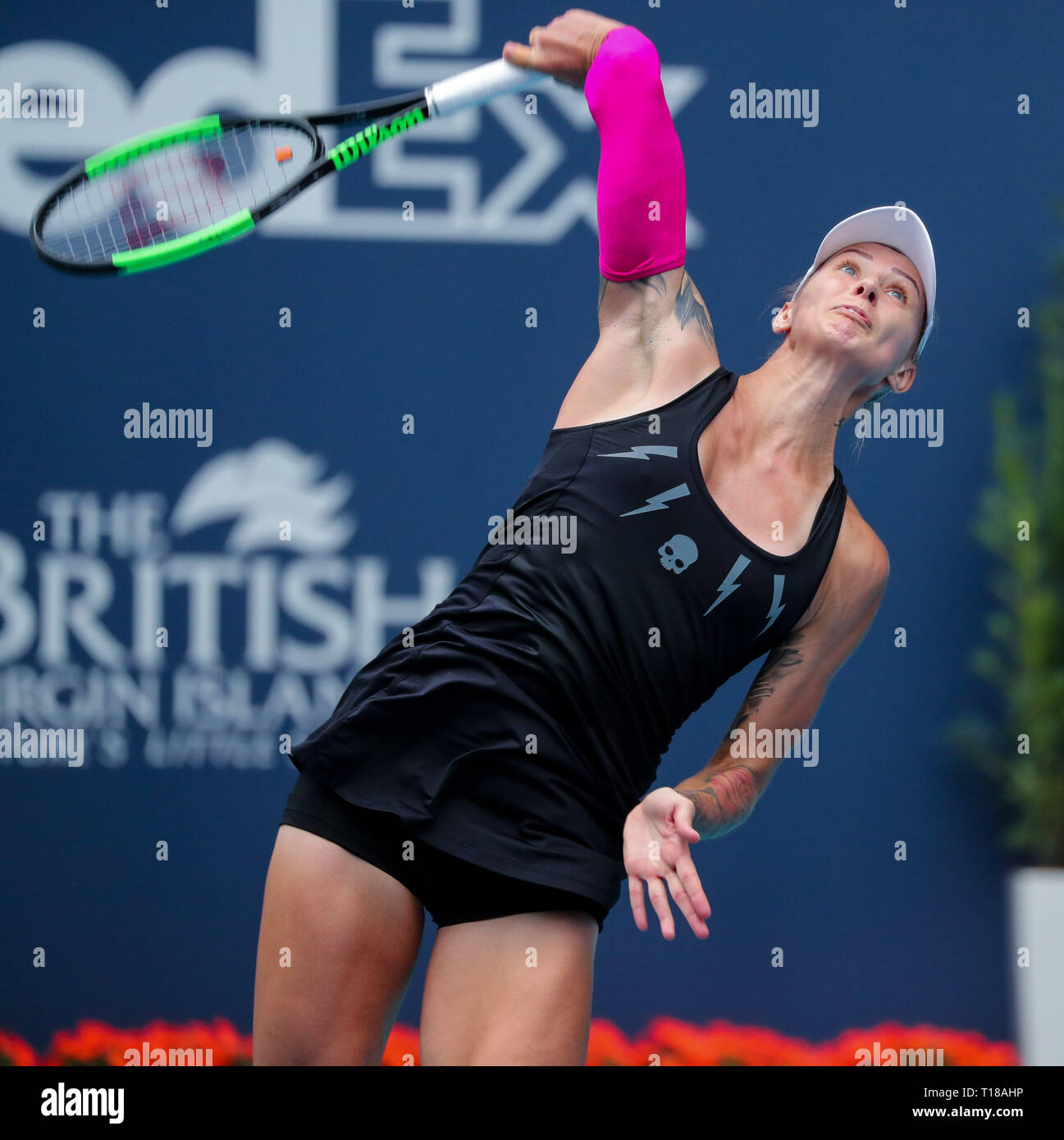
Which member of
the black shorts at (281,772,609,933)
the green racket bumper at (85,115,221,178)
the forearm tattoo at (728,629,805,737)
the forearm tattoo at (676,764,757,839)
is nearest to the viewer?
the black shorts at (281,772,609,933)

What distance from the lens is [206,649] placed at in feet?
11.4

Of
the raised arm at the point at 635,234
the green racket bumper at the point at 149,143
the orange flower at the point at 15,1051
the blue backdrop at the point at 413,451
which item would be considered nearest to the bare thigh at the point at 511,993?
the raised arm at the point at 635,234

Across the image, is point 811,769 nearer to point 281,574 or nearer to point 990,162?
point 281,574

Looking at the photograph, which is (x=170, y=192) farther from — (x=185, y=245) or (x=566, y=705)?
(x=566, y=705)

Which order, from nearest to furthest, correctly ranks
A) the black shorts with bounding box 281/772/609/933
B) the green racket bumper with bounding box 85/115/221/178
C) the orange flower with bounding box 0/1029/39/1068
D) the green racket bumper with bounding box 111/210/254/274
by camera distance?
1. the black shorts with bounding box 281/772/609/933
2. the green racket bumper with bounding box 111/210/254/274
3. the green racket bumper with bounding box 85/115/221/178
4. the orange flower with bounding box 0/1029/39/1068

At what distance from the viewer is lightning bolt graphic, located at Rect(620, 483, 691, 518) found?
5.41 ft

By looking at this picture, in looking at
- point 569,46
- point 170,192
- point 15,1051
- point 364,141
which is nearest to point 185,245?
point 170,192

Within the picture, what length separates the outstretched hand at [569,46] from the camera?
183cm

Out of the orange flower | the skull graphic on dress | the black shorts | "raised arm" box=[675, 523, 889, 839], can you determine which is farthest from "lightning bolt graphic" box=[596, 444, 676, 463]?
the orange flower

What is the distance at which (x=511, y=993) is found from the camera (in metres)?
1.57

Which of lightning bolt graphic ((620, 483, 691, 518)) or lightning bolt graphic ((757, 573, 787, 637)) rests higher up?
lightning bolt graphic ((620, 483, 691, 518))

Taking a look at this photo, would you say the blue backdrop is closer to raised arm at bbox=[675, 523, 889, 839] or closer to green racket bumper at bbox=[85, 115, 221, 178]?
green racket bumper at bbox=[85, 115, 221, 178]

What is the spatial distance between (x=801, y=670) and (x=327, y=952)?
800 millimetres
